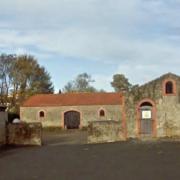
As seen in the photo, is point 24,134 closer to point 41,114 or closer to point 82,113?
point 82,113

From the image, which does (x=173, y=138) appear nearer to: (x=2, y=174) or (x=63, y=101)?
(x=2, y=174)

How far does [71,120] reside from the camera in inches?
2530

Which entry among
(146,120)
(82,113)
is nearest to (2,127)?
(146,120)

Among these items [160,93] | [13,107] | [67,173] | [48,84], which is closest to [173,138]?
[160,93]

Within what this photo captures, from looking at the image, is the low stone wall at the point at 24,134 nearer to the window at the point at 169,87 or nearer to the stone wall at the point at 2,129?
the stone wall at the point at 2,129

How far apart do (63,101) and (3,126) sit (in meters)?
28.9

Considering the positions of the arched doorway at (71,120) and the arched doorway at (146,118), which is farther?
the arched doorway at (71,120)

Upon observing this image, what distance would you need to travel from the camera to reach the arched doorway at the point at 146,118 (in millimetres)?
41625

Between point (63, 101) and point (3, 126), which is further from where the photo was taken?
point (63, 101)

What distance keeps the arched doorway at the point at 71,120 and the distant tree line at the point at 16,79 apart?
13.2 meters

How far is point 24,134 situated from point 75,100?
94.0 feet

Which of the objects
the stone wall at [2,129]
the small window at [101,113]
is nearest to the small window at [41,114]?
the small window at [101,113]

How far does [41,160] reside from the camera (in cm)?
2475

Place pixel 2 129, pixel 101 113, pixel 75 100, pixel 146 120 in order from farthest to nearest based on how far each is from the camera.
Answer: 1. pixel 75 100
2. pixel 101 113
3. pixel 146 120
4. pixel 2 129
